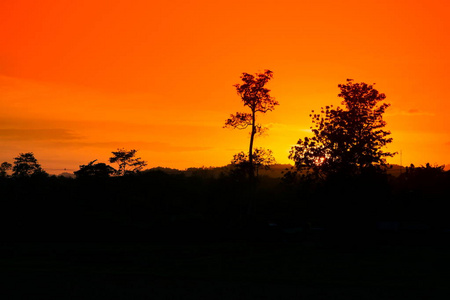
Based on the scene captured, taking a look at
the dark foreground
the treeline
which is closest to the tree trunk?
the treeline

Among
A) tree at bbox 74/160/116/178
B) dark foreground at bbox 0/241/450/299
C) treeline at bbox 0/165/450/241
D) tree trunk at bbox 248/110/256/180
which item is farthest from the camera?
tree at bbox 74/160/116/178

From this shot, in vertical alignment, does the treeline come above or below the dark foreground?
above

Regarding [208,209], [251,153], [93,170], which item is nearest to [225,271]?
[251,153]

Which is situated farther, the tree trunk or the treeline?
the tree trunk

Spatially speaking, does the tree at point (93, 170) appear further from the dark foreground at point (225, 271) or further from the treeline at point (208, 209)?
the dark foreground at point (225, 271)

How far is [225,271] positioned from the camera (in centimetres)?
2800

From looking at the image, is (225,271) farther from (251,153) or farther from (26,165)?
(26,165)

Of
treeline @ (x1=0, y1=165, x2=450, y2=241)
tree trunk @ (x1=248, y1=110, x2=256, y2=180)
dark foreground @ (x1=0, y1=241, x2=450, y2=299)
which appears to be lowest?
dark foreground @ (x1=0, y1=241, x2=450, y2=299)

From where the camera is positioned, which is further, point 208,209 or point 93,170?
point 93,170

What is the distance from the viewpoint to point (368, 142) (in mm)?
53406

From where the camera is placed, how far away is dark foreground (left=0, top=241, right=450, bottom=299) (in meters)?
20.1

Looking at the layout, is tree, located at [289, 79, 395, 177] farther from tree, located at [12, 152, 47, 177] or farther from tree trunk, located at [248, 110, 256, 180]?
tree, located at [12, 152, 47, 177]

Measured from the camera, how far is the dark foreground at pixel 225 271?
66.0ft

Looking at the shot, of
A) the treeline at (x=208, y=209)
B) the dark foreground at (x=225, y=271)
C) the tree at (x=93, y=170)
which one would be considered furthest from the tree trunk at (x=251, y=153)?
the tree at (x=93, y=170)
